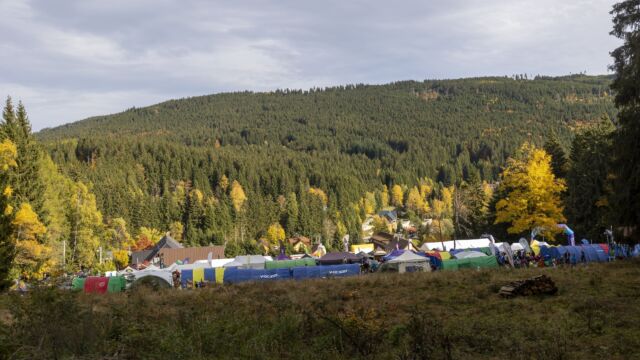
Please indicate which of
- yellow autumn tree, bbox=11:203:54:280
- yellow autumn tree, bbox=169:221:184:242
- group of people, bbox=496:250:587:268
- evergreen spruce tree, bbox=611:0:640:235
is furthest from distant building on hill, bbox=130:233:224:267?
evergreen spruce tree, bbox=611:0:640:235

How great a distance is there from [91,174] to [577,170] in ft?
409

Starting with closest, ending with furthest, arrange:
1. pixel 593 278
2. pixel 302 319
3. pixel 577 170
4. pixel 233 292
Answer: pixel 302 319 < pixel 593 278 < pixel 233 292 < pixel 577 170

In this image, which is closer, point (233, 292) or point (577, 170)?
point (233, 292)

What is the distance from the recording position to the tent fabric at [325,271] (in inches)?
1340

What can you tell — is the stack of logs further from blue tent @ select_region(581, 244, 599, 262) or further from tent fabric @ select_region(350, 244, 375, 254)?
tent fabric @ select_region(350, 244, 375, 254)

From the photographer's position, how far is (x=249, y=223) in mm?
134000

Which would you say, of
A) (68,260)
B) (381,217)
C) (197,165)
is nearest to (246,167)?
(197,165)

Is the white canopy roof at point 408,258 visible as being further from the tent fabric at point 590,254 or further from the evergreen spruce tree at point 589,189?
the evergreen spruce tree at point 589,189

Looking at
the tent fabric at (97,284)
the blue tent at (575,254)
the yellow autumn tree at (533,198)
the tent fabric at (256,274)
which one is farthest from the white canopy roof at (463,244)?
the tent fabric at (97,284)

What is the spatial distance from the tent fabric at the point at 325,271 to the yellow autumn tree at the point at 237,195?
112m

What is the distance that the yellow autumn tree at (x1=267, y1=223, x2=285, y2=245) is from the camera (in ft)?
421

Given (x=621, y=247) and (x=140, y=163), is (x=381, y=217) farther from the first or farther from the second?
(x=621, y=247)

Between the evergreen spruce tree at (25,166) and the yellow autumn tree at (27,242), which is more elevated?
the evergreen spruce tree at (25,166)

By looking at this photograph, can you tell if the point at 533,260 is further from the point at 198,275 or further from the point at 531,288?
the point at 198,275
